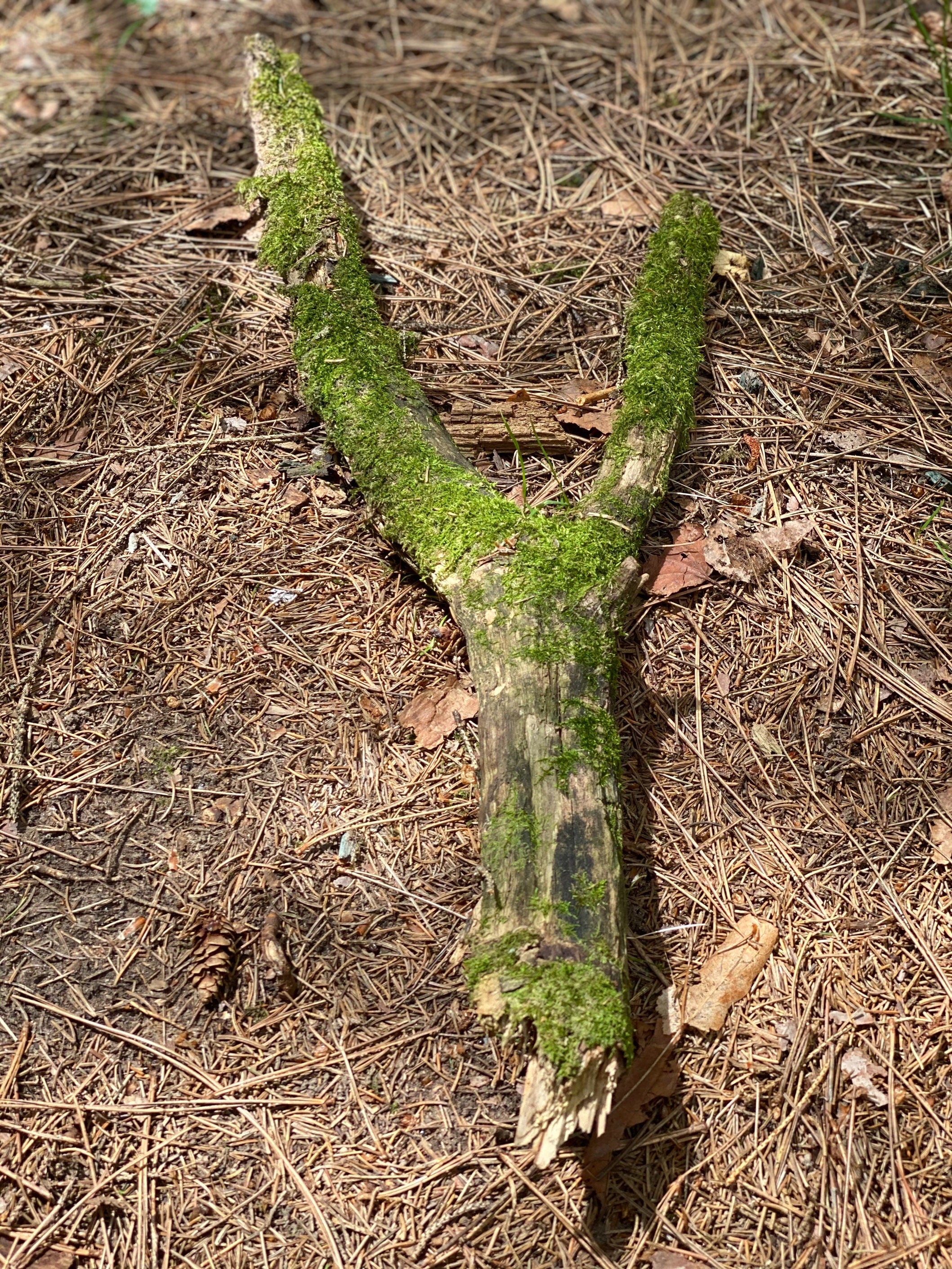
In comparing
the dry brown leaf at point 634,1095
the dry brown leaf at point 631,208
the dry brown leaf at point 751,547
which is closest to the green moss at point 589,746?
the dry brown leaf at point 634,1095

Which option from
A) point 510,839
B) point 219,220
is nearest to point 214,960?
point 510,839

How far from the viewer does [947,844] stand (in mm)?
2475

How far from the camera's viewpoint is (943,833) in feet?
8.17

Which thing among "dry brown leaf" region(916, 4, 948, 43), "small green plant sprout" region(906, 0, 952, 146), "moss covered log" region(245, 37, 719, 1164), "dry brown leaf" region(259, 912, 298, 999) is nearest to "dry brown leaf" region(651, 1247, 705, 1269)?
"moss covered log" region(245, 37, 719, 1164)

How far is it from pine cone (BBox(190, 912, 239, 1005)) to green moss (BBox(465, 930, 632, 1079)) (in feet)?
2.04

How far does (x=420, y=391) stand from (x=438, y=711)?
40.9 inches

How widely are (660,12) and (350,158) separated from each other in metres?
1.74

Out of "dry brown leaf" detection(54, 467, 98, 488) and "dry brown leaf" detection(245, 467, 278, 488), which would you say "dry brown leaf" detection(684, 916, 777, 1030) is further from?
"dry brown leaf" detection(54, 467, 98, 488)

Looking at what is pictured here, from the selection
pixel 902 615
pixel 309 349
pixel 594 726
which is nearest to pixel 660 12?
pixel 309 349

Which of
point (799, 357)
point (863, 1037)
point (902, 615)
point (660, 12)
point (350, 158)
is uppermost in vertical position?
point (660, 12)

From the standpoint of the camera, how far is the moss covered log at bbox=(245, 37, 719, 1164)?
199 centimetres

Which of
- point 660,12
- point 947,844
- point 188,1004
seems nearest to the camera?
point 188,1004

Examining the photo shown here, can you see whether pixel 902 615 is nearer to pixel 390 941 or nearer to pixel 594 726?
pixel 594 726

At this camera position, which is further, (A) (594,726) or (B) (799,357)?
(B) (799,357)
